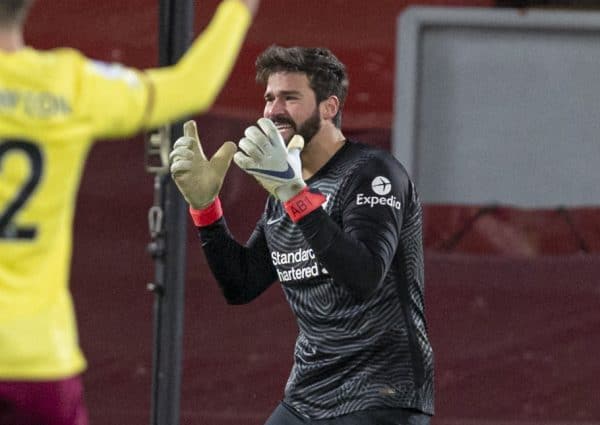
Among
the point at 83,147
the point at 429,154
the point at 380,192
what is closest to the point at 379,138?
the point at 429,154

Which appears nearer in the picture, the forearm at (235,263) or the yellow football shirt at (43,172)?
the yellow football shirt at (43,172)

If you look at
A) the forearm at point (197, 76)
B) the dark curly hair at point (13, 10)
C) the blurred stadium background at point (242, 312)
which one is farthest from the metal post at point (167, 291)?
the dark curly hair at point (13, 10)

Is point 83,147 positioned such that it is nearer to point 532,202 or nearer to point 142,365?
point 142,365

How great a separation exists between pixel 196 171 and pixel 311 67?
0.44 m

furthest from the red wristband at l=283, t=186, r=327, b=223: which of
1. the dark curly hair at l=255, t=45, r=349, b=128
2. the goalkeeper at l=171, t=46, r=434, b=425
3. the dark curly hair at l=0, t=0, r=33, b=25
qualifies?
the dark curly hair at l=0, t=0, r=33, b=25

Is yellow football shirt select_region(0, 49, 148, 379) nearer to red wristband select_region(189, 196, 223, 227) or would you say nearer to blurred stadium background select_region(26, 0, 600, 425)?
red wristband select_region(189, 196, 223, 227)

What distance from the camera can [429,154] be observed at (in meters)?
7.80

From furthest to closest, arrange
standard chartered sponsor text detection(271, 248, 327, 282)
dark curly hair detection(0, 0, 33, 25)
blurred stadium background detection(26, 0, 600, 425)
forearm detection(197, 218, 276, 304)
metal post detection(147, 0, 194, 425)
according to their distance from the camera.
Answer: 1. blurred stadium background detection(26, 0, 600, 425)
2. metal post detection(147, 0, 194, 425)
3. forearm detection(197, 218, 276, 304)
4. standard chartered sponsor text detection(271, 248, 327, 282)
5. dark curly hair detection(0, 0, 33, 25)

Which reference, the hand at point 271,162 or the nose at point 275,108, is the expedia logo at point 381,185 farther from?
the nose at point 275,108

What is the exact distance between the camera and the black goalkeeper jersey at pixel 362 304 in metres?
4.20

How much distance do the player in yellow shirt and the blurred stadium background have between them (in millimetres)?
4056

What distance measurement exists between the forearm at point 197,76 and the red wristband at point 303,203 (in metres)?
0.88

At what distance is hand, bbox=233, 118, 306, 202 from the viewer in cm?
407

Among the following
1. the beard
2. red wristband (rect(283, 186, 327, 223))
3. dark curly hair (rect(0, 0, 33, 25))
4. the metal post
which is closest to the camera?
dark curly hair (rect(0, 0, 33, 25))
